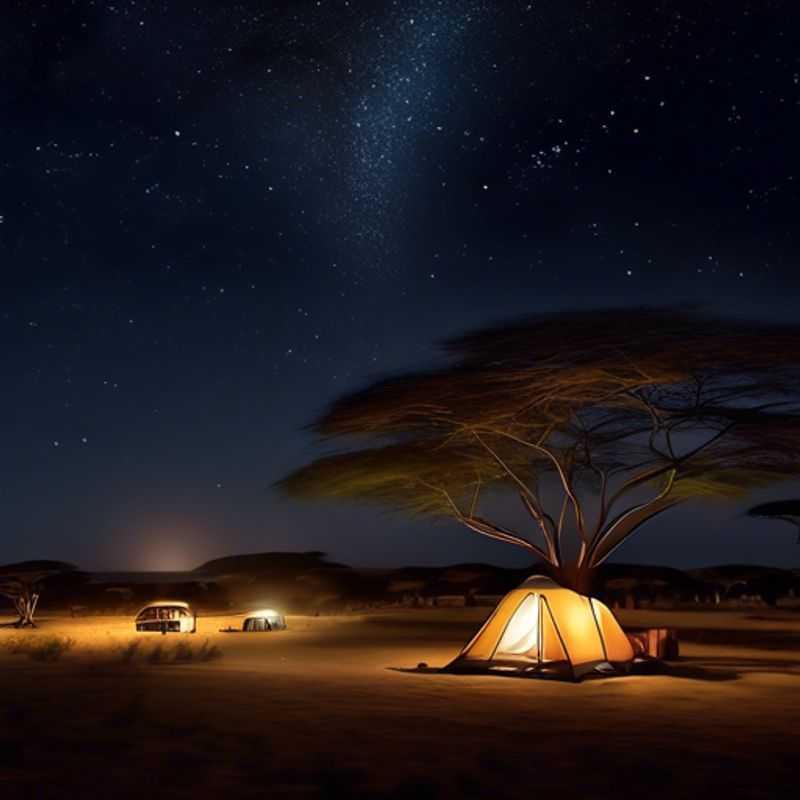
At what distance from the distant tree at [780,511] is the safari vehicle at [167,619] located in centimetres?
3429

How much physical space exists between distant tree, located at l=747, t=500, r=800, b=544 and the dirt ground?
3678 centimetres

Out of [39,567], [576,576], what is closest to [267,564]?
[39,567]

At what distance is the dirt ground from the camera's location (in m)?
10.6

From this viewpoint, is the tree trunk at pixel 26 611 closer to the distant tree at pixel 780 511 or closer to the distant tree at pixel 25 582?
the distant tree at pixel 25 582

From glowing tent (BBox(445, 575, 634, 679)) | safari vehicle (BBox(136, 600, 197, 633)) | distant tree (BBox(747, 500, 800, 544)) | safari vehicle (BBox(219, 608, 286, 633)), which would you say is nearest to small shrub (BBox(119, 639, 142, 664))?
glowing tent (BBox(445, 575, 634, 679))

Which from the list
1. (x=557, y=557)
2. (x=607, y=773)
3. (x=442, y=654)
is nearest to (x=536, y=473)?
(x=557, y=557)

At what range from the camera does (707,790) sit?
1041cm

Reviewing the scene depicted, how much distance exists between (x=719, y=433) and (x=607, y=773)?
17.5 m

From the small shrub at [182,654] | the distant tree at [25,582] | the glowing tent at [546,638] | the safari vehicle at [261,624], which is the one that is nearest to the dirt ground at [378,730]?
the small shrub at [182,654]

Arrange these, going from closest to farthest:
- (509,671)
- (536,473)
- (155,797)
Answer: (155,797)
(509,671)
(536,473)

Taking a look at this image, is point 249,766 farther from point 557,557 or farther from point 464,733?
point 557,557

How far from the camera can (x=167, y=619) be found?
39.2 metres

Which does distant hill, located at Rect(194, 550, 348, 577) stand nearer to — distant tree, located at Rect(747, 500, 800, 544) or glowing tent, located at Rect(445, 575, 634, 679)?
distant tree, located at Rect(747, 500, 800, 544)

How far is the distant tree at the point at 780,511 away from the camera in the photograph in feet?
202
